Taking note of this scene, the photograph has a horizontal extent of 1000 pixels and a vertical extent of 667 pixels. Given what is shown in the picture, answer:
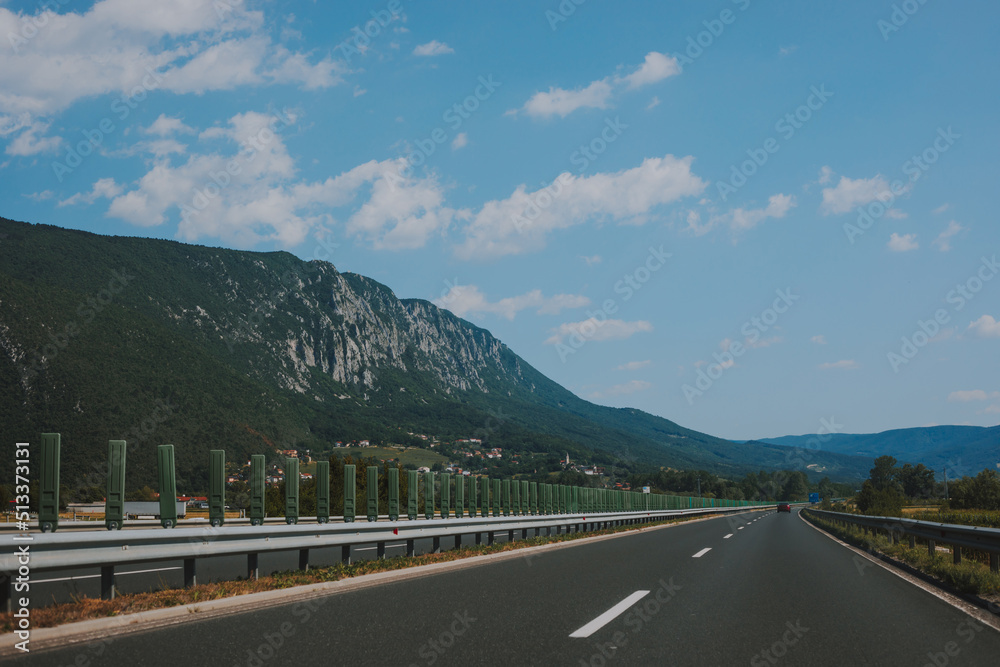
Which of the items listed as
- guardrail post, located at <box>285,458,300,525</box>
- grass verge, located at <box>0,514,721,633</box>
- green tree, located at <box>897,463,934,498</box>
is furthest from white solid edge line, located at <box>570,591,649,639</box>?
green tree, located at <box>897,463,934,498</box>

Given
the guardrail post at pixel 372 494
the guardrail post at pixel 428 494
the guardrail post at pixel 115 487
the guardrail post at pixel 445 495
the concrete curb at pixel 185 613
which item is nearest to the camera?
the concrete curb at pixel 185 613

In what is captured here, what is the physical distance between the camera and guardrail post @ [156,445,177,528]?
29.0ft

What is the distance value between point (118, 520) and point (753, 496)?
202m

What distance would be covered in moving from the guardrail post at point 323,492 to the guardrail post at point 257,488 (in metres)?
1.34

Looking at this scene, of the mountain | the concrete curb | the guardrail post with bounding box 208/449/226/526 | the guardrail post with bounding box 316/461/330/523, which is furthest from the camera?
the mountain

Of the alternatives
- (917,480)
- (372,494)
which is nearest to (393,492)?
(372,494)

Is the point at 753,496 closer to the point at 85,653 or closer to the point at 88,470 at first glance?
the point at 88,470

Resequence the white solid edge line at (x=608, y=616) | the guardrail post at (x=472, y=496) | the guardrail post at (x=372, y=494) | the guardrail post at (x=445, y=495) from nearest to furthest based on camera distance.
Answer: the white solid edge line at (x=608, y=616), the guardrail post at (x=372, y=494), the guardrail post at (x=445, y=495), the guardrail post at (x=472, y=496)

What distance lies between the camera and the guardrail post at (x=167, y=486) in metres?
8.84

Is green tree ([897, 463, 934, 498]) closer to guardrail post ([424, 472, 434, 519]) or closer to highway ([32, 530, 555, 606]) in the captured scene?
guardrail post ([424, 472, 434, 519])

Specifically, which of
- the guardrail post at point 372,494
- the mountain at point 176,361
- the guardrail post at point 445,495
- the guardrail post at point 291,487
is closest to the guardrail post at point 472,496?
the guardrail post at point 445,495

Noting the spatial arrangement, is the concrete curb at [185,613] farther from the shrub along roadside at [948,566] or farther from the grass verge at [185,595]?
the shrub along roadside at [948,566]

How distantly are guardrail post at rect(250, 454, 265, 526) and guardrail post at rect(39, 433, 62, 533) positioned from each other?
2935 mm

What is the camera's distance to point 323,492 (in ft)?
41.0
